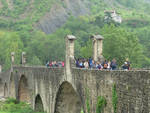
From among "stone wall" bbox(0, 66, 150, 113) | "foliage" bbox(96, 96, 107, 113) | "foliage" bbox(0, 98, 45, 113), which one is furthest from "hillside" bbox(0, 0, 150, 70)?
"foliage" bbox(96, 96, 107, 113)

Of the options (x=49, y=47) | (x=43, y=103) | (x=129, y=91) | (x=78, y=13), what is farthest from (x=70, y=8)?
(x=129, y=91)

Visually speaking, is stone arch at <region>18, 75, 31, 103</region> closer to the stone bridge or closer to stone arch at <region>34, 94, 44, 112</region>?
the stone bridge

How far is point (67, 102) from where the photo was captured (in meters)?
28.9

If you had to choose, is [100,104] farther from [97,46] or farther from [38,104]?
[38,104]

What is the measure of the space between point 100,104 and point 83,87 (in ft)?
10.3

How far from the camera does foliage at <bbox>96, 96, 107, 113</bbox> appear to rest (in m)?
17.8

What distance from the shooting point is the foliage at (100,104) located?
17781 millimetres

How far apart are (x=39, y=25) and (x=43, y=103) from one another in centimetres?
8285

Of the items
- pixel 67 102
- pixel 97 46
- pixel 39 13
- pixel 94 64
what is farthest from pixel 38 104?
pixel 39 13

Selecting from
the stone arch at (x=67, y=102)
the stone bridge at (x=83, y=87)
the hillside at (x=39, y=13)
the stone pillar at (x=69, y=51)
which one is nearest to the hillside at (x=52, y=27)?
the hillside at (x=39, y=13)

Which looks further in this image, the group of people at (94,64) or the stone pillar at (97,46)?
the stone pillar at (97,46)

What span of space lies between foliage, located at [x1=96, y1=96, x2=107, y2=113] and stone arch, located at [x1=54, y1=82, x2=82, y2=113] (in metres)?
9.44

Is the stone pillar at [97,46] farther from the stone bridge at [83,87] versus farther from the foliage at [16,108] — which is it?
the foliage at [16,108]

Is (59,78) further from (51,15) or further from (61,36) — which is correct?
(51,15)
